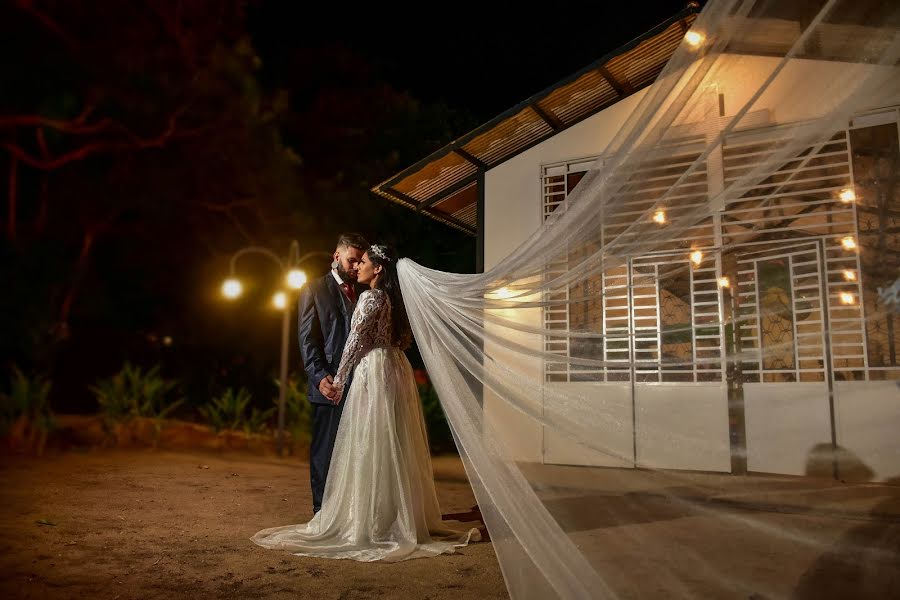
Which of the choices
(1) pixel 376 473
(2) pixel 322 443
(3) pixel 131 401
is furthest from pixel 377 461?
(3) pixel 131 401

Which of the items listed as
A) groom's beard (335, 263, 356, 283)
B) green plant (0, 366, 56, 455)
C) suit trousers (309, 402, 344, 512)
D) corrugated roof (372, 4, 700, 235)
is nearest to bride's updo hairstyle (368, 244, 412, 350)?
groom's beard (335, 263, 356, 283)

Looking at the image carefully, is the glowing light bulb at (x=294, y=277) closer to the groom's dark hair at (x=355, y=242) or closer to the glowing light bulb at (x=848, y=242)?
the groom's dark hair at (x=355, y=242)

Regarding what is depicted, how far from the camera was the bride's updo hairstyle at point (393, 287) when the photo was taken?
4.25 m

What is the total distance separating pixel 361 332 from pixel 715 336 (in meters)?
2.10

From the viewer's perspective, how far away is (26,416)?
9164 millimetres

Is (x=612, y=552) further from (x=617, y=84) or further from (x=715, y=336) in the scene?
(x=617, y=84)

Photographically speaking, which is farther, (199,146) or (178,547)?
(199,146)

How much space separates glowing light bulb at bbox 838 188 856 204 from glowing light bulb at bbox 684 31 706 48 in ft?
2.83

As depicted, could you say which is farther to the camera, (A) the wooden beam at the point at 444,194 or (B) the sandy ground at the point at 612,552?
(A) the wooden beam at the point at 444,194

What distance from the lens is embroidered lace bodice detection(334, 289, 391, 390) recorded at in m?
4.15

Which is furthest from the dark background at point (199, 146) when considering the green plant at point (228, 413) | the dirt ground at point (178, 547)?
the dirt ground at point (178, 547)

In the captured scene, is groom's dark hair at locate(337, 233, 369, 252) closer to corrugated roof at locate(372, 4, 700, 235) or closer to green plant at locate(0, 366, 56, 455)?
corrugated roof at locate(372, 4, 700, 235)

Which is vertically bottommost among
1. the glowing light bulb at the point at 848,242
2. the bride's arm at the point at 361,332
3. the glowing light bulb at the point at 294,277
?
the bride's arm at the point at 361,332

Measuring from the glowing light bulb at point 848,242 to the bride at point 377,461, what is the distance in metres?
2.42
